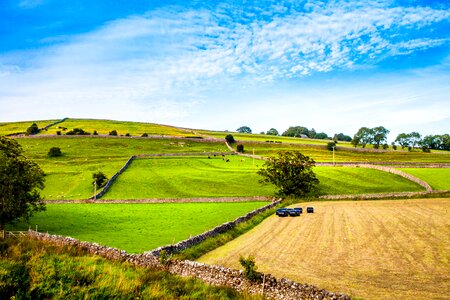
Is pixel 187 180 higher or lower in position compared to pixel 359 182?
lower

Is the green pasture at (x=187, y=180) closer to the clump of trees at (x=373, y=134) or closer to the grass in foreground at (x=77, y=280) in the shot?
the grass in foreground at (x=77, y=280)

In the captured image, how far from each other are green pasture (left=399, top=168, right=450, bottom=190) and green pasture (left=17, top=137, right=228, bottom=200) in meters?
67.7

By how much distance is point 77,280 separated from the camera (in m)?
14.4

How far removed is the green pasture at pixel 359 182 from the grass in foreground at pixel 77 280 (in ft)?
191

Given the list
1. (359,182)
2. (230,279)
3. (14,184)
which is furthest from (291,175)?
(230,279)

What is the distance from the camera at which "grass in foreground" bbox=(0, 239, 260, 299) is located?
44.4ft

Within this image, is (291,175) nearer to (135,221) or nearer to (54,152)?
(135,221)

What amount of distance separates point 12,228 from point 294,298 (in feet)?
119

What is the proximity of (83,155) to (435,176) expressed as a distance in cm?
9890

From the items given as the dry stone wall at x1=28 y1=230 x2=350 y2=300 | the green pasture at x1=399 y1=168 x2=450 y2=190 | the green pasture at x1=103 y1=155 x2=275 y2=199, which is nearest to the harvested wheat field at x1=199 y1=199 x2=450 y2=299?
the dry stone wall at x1=28 y1=230 x2=350 y2=300

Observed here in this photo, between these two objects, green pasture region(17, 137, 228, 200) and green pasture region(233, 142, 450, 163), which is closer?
green pasture region(17, 137, 228, 200)

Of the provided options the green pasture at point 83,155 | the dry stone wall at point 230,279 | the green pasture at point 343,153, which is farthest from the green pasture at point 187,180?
the dry stone wall at point 230,279

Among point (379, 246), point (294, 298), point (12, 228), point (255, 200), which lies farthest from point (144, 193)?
point (294, 298)

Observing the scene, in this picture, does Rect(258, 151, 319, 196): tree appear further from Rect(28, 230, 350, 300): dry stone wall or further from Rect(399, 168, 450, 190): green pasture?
Rect(28, 230, 350, 300): dry stone wall
